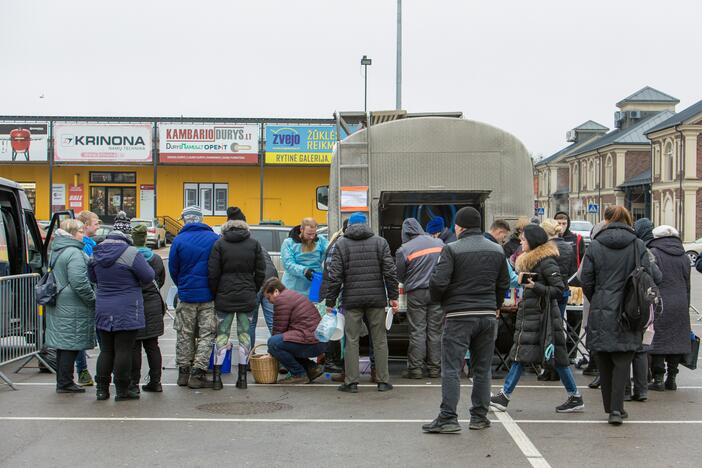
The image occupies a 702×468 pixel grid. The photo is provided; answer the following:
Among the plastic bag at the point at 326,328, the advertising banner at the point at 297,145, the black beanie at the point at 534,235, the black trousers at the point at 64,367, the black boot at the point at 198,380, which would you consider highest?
the advertising banner at the point at 297,145

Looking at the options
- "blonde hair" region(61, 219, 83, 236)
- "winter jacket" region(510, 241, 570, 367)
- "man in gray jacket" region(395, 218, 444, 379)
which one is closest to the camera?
"winter jacket" region(510, 241, 570, 367)

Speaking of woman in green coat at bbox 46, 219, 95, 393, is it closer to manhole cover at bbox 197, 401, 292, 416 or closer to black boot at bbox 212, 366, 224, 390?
black boot at bbox 212, 366, 224, 390

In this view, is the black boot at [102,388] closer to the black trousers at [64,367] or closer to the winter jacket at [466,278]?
the black trousers at [64,367]

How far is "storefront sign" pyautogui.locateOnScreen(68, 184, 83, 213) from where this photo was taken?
5056cm

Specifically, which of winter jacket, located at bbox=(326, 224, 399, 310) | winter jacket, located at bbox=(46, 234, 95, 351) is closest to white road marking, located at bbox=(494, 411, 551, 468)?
winter jacket, located at bbox=(326, 224, 399, 310)

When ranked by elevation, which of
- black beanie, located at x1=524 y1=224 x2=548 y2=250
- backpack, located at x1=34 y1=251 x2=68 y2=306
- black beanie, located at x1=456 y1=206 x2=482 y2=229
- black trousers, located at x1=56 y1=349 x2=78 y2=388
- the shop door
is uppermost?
the shop door

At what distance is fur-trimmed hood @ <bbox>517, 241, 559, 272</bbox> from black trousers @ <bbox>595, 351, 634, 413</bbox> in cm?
106

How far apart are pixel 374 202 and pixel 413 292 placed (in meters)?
1.54

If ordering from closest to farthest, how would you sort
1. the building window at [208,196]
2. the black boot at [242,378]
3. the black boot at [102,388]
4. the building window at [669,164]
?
the black boot at [102,388] → the black boot at [242,378] → the building window at [208,196] → the building window at [669,164]

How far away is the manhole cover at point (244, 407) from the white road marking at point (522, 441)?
2027mm

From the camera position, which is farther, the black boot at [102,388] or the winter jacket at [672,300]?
the winter jacket at [672,300]

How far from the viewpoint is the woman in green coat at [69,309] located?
9.27m

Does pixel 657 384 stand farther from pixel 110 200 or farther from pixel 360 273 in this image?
pixel 110 200

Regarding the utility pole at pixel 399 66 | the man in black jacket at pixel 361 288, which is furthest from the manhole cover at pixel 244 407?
the utility pole at pixel 399 66
